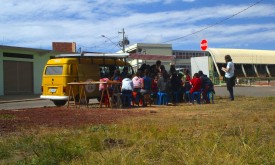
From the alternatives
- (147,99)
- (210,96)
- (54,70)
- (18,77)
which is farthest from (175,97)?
(18,77)

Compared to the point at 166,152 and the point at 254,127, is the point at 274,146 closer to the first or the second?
the point at 166,152

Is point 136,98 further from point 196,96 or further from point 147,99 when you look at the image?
point 196,96

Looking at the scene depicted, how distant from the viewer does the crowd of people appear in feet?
53.0

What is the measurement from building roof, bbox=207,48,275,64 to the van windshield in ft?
161

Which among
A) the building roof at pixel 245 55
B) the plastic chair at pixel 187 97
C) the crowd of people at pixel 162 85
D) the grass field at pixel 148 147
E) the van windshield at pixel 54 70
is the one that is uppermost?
the building roof at pixel 245 55

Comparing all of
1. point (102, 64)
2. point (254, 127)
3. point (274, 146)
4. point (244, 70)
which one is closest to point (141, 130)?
point (254, 127)

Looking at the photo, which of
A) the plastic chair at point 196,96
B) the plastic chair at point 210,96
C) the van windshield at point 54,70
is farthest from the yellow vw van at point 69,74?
the plastic chair at point 210,96

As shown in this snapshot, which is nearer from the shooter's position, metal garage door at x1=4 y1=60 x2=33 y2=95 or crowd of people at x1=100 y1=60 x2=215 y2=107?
→ crowd of people at x1=100 y1=60 x2=215 y2=107

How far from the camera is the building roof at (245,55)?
66969 mm

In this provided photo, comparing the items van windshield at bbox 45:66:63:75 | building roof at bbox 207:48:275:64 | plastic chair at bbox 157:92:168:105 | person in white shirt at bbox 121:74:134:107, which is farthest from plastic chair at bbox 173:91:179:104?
building roof at bbox 207:48:275:64

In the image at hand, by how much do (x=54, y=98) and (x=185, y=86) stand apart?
17.8 ft

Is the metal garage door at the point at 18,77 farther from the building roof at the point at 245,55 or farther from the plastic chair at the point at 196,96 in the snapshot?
the building roof at the point at 245,55

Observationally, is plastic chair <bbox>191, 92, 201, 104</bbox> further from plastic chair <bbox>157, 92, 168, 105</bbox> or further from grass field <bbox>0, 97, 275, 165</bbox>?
grass field <bbox>0, 97, 275, 165</bbox>

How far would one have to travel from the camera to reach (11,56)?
33906mm
